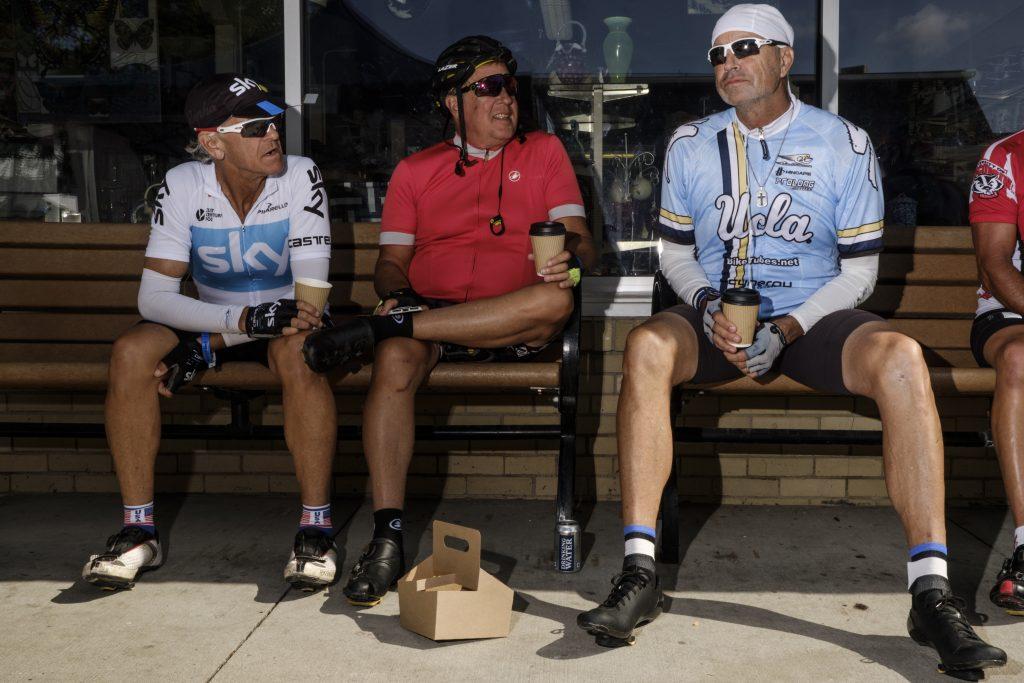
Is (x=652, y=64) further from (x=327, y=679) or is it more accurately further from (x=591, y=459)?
(x=327, y=679)

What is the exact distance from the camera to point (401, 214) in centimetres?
350

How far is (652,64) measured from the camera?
4.02m

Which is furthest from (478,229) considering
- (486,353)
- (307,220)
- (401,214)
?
(307,220)

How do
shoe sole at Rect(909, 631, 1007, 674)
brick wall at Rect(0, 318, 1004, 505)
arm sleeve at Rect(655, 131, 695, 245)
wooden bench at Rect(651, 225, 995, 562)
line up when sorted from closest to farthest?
shoe sole at Rect(909, 631, 1007, 674)
arm sleeve at Rect(655, 131, 695, 245)
wooden bench at Rect(651, 225, 995, 562)
brick wall at Rect(0, 318, 1004, 505)

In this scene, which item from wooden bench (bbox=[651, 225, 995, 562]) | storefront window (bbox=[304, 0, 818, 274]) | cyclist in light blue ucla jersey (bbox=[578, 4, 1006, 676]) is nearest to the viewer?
Result: cyclist in light blue ucla jersey (bbox=[578, 4, 1006, 676])

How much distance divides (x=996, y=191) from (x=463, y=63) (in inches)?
67.8

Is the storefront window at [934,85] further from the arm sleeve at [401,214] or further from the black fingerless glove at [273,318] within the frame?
the black fingerless glove at [273,318]

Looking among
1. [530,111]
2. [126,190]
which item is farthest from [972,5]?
[126,190]

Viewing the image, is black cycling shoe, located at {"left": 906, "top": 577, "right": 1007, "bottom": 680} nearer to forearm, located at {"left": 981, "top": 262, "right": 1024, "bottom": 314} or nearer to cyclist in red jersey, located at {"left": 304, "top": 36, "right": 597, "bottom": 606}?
forearm, located at {"left": 981, "top": 262, "right": 1024, "bottom": 314}

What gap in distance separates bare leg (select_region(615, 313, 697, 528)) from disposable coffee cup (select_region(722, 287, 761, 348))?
0.18m

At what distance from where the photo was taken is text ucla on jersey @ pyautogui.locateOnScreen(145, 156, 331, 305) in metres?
3.23

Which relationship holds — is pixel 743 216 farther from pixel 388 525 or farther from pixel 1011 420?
pixel 388 525

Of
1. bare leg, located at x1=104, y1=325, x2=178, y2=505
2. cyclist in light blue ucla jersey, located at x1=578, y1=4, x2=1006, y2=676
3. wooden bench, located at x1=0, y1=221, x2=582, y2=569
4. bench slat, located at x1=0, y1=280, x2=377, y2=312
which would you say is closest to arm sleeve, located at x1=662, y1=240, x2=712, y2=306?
cyclist in light blue ucla jersey, located at x1=578, y1=4, x2=1006, y2=676

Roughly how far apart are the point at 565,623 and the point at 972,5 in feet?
9.41
